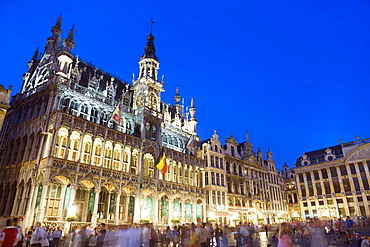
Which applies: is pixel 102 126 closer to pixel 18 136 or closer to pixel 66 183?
pixel 66 183

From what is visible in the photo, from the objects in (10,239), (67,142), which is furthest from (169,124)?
(10,239)

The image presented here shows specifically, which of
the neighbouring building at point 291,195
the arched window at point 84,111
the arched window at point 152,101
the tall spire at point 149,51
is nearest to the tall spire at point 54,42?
the arched window at point 84,111

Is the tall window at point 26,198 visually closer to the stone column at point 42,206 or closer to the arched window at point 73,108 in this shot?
the stone column at point 42,206

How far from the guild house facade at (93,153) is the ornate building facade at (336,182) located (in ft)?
93.6

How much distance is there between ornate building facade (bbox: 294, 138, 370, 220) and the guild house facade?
28.5 metres

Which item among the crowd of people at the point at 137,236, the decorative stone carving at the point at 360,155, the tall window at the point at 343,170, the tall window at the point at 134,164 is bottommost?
the crowd of people at the point at 137,236

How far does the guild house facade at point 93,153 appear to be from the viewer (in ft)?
87.5

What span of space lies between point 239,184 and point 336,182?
26581mm

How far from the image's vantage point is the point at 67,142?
92.7 ft

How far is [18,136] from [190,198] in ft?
79.4

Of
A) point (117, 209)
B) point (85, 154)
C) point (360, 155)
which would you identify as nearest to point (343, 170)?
point (360, 155)

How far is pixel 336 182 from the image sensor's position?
63.3 m

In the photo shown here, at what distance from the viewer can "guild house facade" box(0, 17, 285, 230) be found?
2667cm

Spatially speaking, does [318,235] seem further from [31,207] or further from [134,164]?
[134,164]
